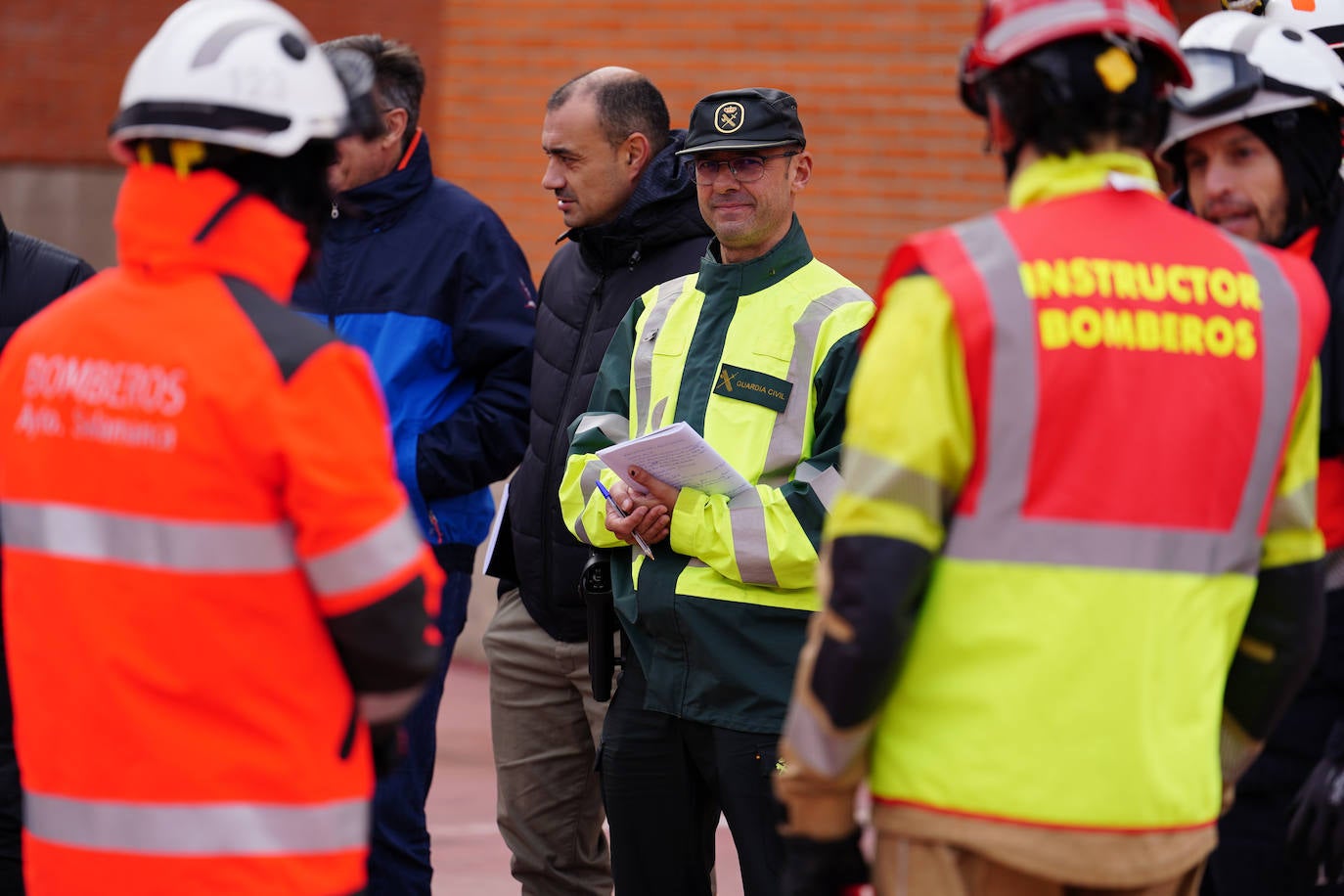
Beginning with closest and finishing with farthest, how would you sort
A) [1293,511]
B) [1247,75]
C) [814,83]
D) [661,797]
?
[1293,511], [1247,75], [661,797], [814,83]

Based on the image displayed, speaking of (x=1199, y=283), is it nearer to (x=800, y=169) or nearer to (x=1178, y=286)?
(x=1178, y=286)

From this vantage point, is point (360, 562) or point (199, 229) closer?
point (360, 562)

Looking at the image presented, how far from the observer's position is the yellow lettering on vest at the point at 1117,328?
8.15ft

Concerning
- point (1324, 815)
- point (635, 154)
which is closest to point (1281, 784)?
point (1324, 815)

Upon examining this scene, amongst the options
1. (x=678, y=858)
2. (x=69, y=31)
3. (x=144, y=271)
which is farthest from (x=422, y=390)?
(x=69, y=31)

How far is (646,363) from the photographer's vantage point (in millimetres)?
4316

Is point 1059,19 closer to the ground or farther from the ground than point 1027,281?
farther from the ground

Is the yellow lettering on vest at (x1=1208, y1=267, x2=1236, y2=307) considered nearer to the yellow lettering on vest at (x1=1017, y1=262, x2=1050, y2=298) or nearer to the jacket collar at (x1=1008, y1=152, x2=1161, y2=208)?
the jacket collar at (x1=1008, y1=152, x2=1161, y2=208)

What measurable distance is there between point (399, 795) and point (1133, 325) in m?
2.86

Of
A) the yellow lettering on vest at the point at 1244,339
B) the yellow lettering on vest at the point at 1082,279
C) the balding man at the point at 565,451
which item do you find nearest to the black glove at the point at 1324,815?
the yellow lettering on vest at the point at 1244,339

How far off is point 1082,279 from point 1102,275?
3 centimetres

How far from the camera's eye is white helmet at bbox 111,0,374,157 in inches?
102

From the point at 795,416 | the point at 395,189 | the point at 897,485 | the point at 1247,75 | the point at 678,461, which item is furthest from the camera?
the point at 395,189

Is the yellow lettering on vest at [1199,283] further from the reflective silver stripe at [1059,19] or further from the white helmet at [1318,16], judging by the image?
the white helmet at [1318,16]
